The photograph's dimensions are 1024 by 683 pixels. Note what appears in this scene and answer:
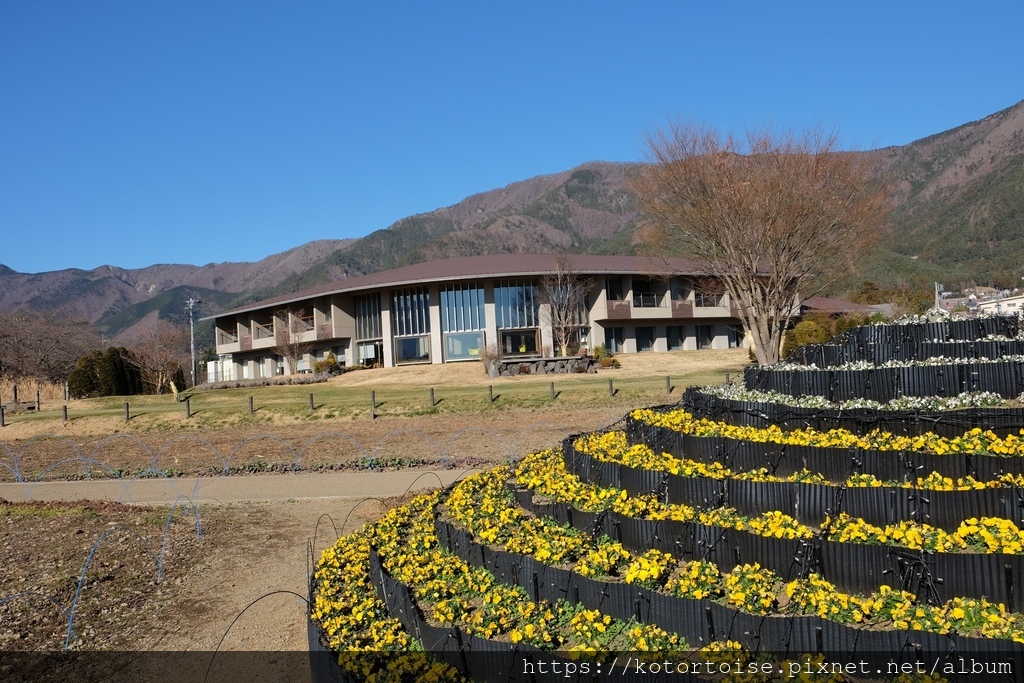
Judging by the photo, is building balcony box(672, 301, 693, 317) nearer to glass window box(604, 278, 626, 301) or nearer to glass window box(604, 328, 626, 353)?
glass window box(604, 278, 626, 301)

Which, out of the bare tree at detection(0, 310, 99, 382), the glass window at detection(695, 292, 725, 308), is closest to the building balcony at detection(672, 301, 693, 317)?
the glass window at detection(695, 292, 725, 308)

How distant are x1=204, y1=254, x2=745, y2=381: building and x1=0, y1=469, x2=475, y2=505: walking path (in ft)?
87.1

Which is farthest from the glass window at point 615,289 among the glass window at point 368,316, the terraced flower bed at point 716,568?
the terraced flower bed at point 716,568

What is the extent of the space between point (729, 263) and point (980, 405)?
1731 cm

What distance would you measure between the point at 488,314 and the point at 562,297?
526 cm

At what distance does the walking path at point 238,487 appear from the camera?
47.0ft

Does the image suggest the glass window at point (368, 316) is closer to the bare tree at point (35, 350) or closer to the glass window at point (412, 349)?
the glass window at point (412, 349)

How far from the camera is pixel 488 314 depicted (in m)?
47.9

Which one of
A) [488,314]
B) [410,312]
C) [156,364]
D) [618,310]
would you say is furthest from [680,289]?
[156,364]

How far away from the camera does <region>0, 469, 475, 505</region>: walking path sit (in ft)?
47.0

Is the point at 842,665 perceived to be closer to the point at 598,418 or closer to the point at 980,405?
the point at 980,405

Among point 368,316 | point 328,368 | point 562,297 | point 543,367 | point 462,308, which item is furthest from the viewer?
point 368,316

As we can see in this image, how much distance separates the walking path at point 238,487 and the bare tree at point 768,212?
15.3 m

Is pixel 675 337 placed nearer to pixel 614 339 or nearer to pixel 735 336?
pixel 614 339
